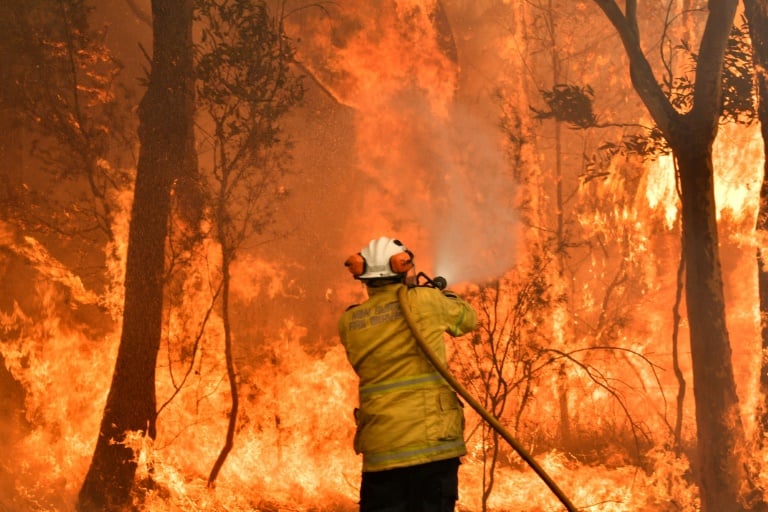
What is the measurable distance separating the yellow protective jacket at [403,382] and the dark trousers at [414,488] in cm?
8

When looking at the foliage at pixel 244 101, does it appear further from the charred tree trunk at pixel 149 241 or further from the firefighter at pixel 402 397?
the firefighter at pixel 402 397

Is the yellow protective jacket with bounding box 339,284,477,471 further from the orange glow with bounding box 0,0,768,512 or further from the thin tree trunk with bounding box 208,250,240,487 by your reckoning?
the thin tree trunk with bounding box 208,250,240,487

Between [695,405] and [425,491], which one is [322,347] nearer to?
[425,491]

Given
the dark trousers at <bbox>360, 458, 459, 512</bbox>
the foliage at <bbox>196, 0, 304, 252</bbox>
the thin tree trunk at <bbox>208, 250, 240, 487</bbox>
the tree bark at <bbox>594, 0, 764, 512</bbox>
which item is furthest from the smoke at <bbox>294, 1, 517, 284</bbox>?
the dark trousers at <bbox>360, 458, 459, 512</bbox>

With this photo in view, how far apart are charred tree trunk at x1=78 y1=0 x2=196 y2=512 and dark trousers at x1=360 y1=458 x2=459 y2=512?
1.97 meters

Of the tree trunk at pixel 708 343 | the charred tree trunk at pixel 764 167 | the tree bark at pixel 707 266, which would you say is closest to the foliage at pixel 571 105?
the tree bark at pixel 707 266

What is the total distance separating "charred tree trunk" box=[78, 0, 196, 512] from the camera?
14.2 ft

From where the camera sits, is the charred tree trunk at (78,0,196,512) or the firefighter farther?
the charred tree trunk at (78,0,196,512)

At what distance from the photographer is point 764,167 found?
416cm

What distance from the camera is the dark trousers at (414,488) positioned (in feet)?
9.27

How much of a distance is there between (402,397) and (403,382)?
0.05 m

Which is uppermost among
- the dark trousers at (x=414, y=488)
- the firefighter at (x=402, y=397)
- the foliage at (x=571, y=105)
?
the foliage at (x=571, y=105)

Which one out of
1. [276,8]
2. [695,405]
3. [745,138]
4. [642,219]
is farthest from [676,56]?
[276,8]

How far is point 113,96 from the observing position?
4.47m
